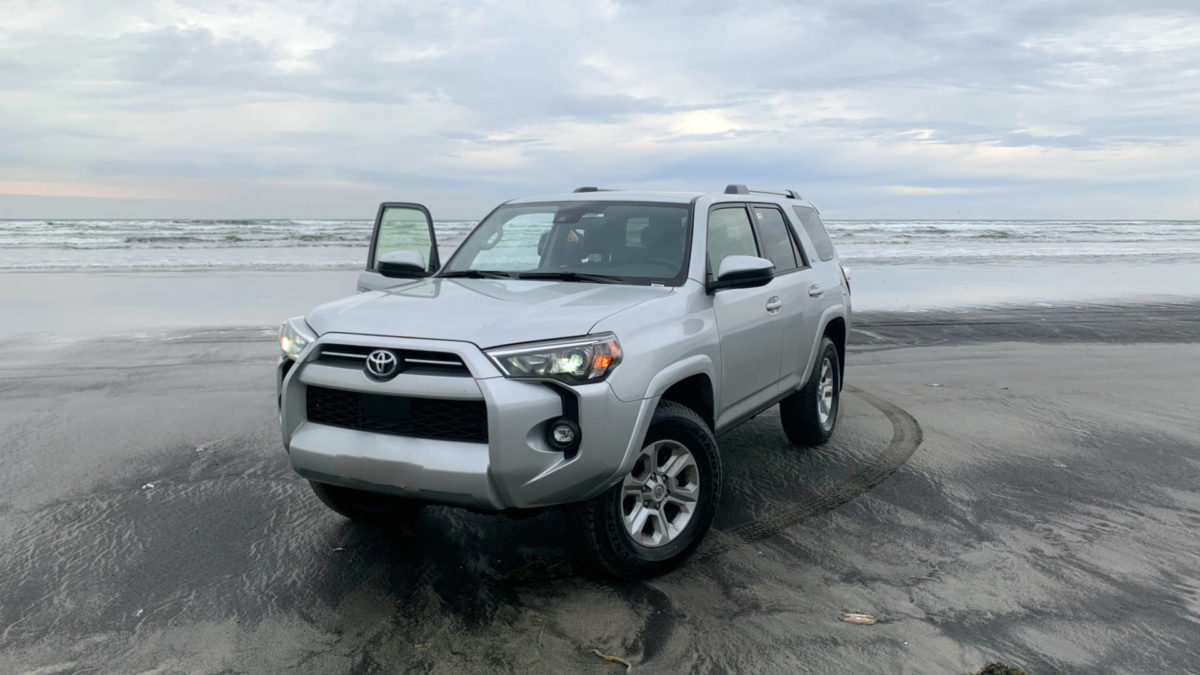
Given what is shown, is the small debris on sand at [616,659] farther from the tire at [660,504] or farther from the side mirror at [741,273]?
the side mirror at [741,273]

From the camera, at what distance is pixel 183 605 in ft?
12.4

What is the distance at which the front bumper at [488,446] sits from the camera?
11.3ft

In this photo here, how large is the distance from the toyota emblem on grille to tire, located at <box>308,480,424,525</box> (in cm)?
90

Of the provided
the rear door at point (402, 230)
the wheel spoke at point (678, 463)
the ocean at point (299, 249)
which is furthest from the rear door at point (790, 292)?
the ocean at point (299, 249)

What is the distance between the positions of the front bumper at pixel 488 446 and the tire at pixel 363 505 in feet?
2.21

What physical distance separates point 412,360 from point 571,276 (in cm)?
130

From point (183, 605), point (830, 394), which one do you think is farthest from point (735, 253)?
point (183, 605)

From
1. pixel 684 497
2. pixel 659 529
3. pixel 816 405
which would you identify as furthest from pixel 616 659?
pixel 816 405

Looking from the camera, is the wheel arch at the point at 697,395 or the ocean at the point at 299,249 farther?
the ocean at the point at 299,249

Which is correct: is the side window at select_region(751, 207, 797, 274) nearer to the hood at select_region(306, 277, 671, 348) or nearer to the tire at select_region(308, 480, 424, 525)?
the hood at select_region(306, 277, 671, 348)

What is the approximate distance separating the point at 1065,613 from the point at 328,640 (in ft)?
9.98

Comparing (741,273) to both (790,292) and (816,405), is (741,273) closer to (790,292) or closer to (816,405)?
(790,292)

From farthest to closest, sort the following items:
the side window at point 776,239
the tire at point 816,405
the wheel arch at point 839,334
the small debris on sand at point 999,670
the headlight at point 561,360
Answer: the wheel arch at point 839,334, the tire at point 816,405, the side window at point 776,239, the headlight at point 561,360, the small debris on sand at point 999,670

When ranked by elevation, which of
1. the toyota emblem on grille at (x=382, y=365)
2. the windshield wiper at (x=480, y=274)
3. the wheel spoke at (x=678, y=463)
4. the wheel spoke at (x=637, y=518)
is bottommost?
the wheel spoke at (x=637, y=518)
